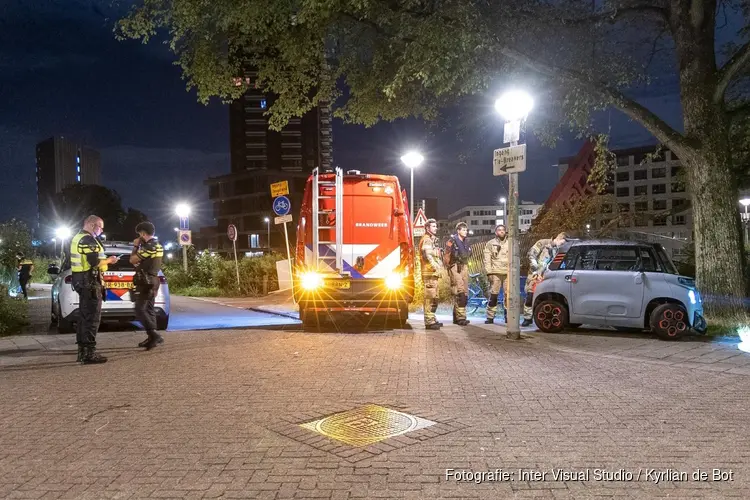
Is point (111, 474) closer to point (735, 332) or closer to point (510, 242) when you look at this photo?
point (510, 242)

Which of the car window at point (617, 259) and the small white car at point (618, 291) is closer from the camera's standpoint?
the small white car at point (618, 291)

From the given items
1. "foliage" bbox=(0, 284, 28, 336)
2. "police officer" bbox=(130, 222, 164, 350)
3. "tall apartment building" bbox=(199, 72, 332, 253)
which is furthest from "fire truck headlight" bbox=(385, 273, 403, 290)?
"tall apartment building" bbox=(199, 72, 332, 253)

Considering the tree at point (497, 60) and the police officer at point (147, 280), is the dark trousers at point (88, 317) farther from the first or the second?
the tree at point (497, 60)

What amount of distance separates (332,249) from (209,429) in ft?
21.4

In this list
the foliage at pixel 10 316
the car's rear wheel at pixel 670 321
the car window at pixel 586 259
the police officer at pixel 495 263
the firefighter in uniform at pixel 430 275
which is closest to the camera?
the car's rear wheel at pixel 670 321

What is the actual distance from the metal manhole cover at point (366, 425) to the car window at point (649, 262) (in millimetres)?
6367

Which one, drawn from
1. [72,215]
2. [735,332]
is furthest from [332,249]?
[72,215]

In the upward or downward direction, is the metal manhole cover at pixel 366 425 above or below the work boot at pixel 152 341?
below

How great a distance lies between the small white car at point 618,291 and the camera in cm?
972

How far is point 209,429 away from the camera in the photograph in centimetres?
512

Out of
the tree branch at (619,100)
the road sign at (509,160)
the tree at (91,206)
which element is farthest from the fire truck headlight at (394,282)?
the tree at (91,206)

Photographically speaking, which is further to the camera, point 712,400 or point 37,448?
point 712,400

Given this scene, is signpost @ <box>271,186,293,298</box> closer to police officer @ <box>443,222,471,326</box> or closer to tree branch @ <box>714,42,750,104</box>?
police officer @ <box>443,222,471,326</box>

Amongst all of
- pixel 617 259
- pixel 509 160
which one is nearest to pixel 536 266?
pixel 617 259
